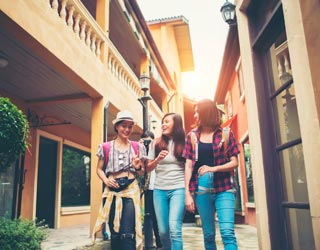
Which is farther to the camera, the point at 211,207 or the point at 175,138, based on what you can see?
the point at 175,138

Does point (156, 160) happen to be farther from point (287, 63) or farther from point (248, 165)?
point (248, 165)

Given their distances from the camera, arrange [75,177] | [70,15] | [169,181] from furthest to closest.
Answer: [75,177]
[70,15]
[169,181]

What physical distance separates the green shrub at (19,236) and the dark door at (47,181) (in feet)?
16.3

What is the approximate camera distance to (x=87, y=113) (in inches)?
346

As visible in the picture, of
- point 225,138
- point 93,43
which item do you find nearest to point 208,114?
point 225,138

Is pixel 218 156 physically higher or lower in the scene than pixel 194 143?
lower

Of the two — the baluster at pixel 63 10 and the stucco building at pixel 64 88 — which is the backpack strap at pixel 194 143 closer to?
the stucco building at pixel 64 88

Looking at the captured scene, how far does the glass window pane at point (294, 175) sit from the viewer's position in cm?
299

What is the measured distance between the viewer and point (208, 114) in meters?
3.25

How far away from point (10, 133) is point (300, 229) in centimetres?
317

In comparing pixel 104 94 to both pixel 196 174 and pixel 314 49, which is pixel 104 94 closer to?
pixel 196 174

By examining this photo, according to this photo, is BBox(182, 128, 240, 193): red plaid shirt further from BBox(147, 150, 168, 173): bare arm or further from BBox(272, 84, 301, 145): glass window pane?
BBox(272, 84, 301, 145): glass window pane

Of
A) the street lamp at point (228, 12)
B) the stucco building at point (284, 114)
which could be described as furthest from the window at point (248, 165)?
the stucco building at point (284, 114)

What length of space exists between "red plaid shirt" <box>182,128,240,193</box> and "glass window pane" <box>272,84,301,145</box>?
22.9 inches
